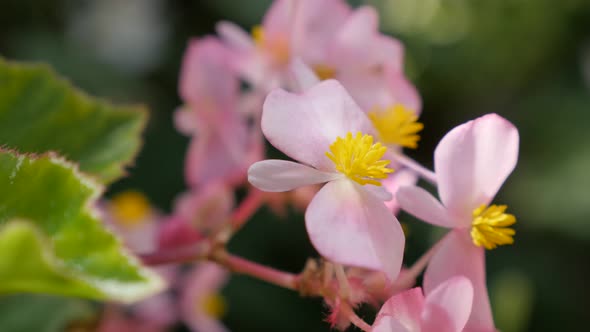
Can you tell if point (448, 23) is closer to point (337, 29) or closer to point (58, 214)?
point (337, 29)

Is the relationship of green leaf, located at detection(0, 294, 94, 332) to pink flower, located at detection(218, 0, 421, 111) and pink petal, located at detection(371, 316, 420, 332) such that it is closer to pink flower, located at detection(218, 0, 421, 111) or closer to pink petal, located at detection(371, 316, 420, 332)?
pink flower, located at detection(218, 0, 421, 111)

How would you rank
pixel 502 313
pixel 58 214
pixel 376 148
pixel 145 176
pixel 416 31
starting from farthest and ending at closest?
1. pixel 416 31
2. pixel 145 176
3. pixel 502 313
4. pixel 376 148
5. pixel 58 214

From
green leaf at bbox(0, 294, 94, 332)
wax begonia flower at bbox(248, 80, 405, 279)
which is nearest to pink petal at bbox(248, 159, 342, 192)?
wax begonia flower at bbox(248, 80, 405, 279)

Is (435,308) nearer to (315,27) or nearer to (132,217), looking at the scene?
(315,27)

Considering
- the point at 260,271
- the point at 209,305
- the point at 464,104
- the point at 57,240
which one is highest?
the point at 57,240

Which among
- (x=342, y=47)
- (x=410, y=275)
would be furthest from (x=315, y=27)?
(x=410, y=275)

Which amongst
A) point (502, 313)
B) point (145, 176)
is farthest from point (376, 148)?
point (145, 176)
